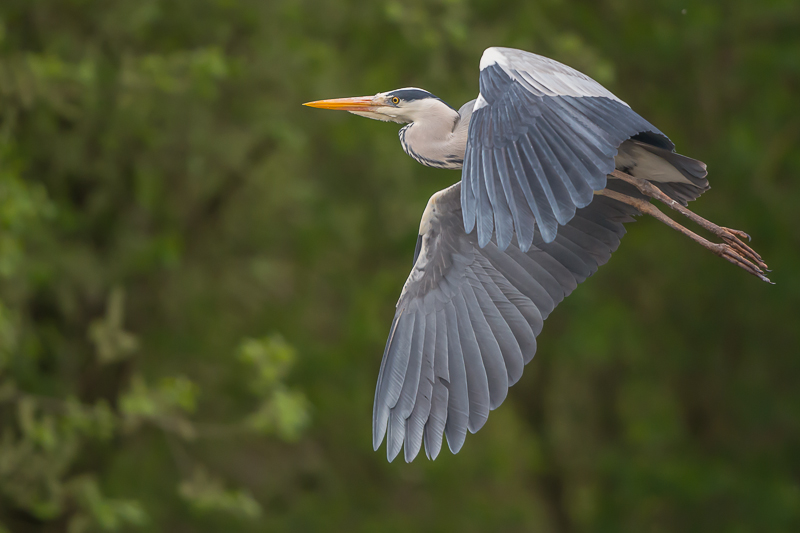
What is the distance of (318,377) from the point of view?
8.70m

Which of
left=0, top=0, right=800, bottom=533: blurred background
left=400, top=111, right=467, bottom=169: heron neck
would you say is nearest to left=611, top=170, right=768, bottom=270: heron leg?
left=400, top=111, right=467, bottom=169: heron neck

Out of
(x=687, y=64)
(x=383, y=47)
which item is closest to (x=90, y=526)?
(x=383, y=47)

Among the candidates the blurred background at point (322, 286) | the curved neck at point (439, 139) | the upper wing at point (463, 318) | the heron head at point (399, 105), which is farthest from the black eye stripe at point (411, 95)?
the blurred background at point (322, 286)

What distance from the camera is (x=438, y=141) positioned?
3787 millimetres

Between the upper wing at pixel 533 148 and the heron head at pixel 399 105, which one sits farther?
the heron head at pixel 399 105

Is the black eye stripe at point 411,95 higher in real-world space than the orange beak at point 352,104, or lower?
higher

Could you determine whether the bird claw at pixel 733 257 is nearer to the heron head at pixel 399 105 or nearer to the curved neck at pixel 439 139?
the curved neck at pixel 439 139

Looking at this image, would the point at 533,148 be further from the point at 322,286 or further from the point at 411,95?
the point at 322,286

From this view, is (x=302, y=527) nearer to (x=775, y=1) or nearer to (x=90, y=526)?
(x=90, y=526)

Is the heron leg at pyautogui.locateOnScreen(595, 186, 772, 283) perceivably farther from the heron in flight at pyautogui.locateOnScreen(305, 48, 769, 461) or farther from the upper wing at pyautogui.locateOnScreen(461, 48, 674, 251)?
the upper wing at pyautogui.locateOnScreen(461, 48, 674, 251)

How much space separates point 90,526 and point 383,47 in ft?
12.7

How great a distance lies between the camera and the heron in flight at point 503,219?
278cm

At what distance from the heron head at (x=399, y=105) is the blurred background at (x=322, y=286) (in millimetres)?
2069

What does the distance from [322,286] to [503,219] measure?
6.28 meters
